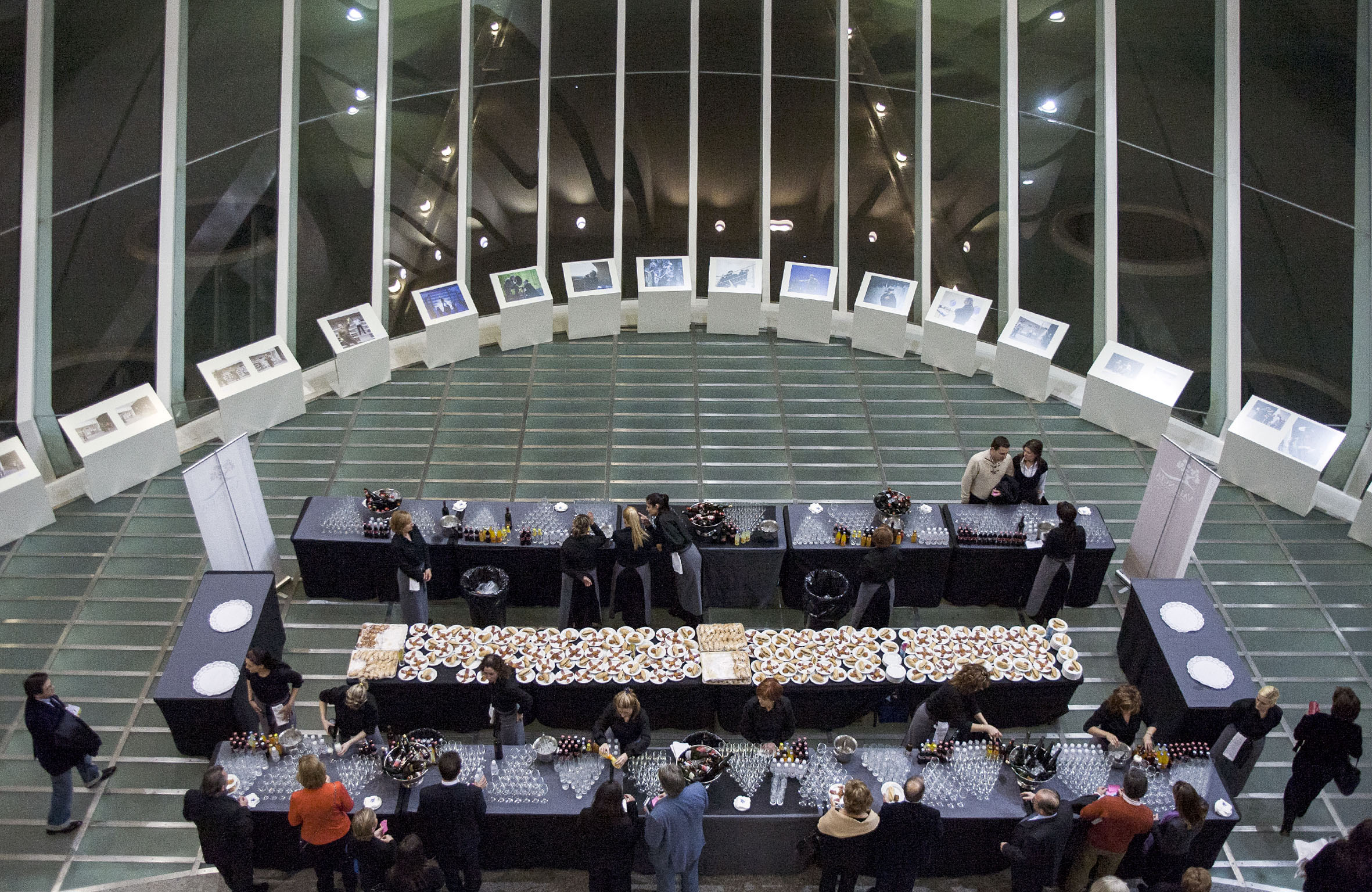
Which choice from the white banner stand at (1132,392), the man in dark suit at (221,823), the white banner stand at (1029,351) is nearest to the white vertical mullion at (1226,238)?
the white banner stand at (1132,392)

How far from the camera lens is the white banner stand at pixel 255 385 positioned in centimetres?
1209

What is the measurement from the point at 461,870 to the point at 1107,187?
32.1 ft

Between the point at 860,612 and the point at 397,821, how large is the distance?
4.03m

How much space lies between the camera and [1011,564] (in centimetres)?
1031

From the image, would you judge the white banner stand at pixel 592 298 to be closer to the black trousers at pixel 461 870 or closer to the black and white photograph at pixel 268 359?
the black and white photograph at pixel 268 359

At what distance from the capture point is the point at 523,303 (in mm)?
13797

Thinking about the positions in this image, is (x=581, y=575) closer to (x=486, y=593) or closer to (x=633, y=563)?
(x=633, y=563)

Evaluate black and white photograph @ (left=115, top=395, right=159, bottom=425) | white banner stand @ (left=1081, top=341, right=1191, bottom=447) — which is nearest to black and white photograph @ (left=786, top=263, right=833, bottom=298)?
white banner stand @ (left=1081, top=341, right=1191, bottom=447)

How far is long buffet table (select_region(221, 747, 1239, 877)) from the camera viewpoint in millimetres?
7812

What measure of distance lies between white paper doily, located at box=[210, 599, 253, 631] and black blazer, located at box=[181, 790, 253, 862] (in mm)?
1856

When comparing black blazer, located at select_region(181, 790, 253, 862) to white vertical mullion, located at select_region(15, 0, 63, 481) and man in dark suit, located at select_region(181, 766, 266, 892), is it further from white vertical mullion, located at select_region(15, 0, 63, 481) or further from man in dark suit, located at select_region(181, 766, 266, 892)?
white vertical mullion, located at select_region(15, 0, 63, 481)

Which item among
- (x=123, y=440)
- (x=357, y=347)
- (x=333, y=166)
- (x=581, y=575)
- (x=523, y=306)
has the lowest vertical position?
(x=581, y=575)

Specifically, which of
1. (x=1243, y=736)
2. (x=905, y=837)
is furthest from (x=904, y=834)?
(x=1243, y=736)

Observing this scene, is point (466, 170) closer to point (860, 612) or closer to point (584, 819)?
point (860, 612)
